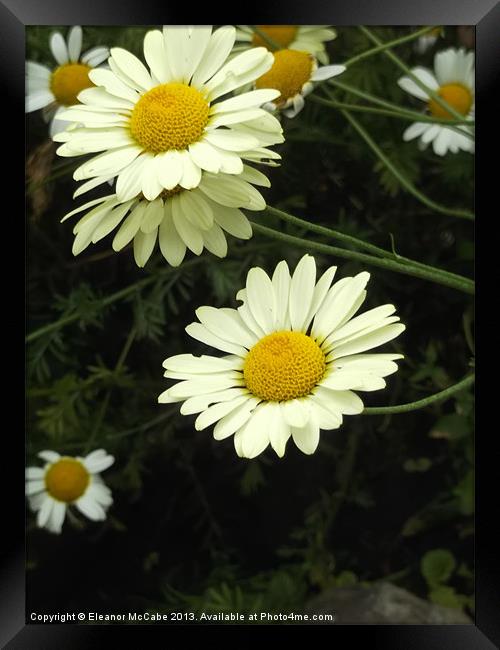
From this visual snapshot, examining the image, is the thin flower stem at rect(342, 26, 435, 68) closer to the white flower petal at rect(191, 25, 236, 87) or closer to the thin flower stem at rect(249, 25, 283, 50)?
the thin flower stem at rect(249, 25, 283, 50)

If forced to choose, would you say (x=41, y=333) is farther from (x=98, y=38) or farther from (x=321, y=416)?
(x=321, y=416)

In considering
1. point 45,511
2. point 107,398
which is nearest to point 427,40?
point 107,398

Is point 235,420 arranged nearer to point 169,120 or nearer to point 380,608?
point 169,120

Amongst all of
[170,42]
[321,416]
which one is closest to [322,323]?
[321,416]

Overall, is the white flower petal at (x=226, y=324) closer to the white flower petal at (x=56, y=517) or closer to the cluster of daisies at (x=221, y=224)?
the cluster of daisies at (x=221, y=224)

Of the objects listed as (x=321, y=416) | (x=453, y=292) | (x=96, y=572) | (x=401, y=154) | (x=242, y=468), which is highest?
(x=401, y=154)

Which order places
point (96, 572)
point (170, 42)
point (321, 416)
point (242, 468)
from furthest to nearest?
1. point (242, 468)
2. point (96, 572)
3. point (170, 42)
4. point (321, 416)

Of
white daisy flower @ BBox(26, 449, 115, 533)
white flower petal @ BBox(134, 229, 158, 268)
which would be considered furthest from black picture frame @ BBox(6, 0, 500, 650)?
white flower petal @ BBox(134, 229, 158, 268)
